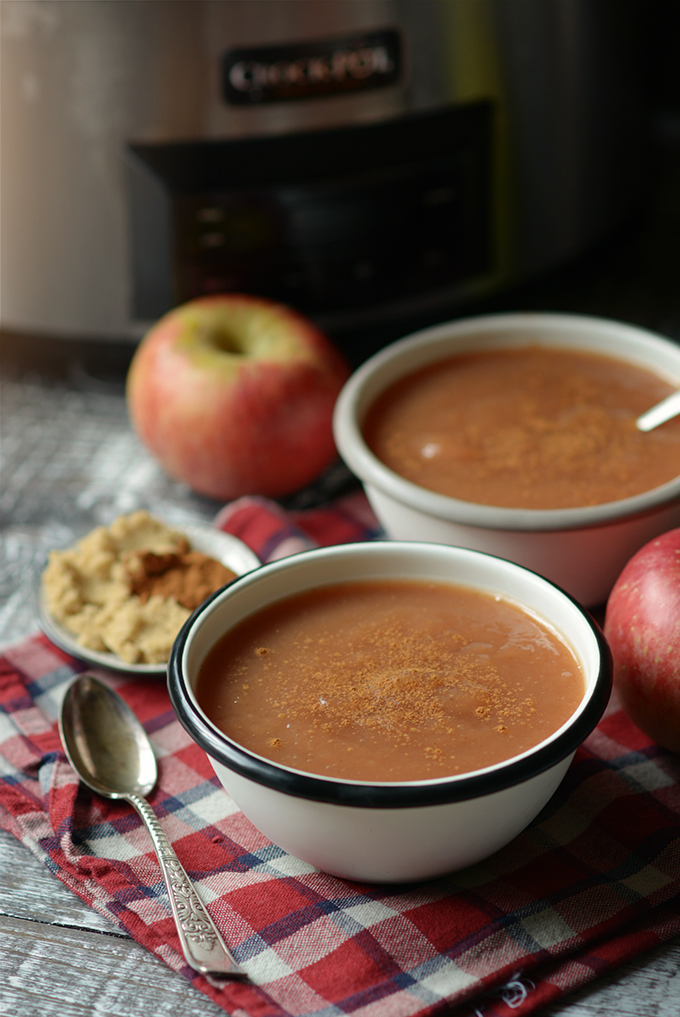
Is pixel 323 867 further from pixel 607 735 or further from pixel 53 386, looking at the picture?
pixel 53 386

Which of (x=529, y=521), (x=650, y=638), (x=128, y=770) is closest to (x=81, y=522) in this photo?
(x=128, y=770)

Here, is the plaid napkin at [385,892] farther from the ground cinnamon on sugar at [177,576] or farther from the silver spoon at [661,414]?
the silver spoon at [661,414]

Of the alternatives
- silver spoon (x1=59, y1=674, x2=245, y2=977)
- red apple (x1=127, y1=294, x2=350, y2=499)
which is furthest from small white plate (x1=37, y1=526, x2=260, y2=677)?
red apple (x1=127, y1=294, x2=350, y2=499)

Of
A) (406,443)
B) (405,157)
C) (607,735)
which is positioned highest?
(405,157)

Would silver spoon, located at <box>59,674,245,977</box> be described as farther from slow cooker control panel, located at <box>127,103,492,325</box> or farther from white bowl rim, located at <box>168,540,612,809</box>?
slow cooker control panel, located at <box>127,103,492,325</box>

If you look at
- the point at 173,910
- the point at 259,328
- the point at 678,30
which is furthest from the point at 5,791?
the point at 678,30

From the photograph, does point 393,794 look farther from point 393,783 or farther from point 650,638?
point 650,638
